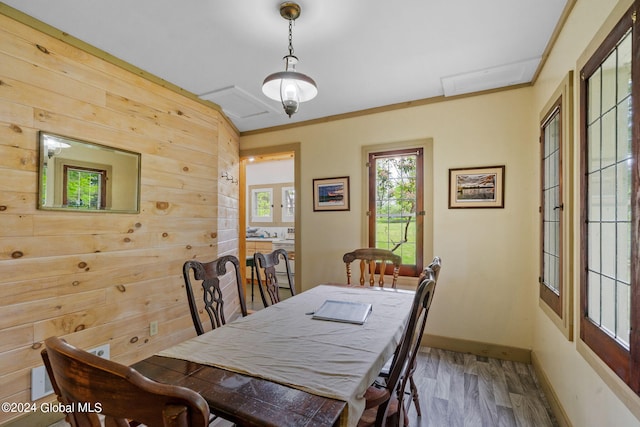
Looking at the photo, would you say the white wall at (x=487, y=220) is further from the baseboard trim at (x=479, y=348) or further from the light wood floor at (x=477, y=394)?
the light wood floor at (x=477, y=394)

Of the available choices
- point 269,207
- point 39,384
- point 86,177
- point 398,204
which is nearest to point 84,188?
point 86,177

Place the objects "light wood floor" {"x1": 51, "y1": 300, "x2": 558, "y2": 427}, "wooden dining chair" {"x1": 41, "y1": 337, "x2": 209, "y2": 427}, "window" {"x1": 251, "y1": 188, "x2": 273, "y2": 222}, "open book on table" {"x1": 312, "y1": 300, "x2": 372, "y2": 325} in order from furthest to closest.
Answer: "window" {"x1": 251, "y1": 188, "x2": 273, "y2": 222} → "light wood floor" {"x1": 51, "y1": 300, "x2": 558, "y2": 427} → "open book on table" {"x1": 312, "y1": 300, "x2": 372, "y2": 325} → "wooden dining chair" {"x1": 41, "y1": 337, "x2": 209, "y2": 427}

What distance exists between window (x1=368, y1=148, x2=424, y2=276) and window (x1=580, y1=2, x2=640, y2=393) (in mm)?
1620

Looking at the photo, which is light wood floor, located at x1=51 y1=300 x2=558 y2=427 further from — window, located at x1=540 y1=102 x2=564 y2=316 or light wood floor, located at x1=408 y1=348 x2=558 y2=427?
window, located at x1=540 y1=102 x2=564 y2=316

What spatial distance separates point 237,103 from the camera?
126 inches

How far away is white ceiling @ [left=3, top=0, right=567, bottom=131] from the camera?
70.0 inches

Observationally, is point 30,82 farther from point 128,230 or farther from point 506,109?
point 506,109

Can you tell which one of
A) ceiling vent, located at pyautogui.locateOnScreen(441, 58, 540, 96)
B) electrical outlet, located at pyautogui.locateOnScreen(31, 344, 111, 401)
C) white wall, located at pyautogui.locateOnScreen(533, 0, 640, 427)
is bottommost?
electrical outlet, located at pyautogui.locateOnScreen(31, 344, 111, 401)

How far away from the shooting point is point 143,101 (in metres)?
2.55

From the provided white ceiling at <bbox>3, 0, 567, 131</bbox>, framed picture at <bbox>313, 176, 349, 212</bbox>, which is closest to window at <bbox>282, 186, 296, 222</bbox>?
framed picture at <bbox>313, 176, 349, 212</bbox>

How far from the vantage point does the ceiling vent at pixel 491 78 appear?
2424mm

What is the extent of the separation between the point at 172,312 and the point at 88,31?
225 cm

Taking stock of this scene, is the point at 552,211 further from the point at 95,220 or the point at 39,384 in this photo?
the point at 39,384

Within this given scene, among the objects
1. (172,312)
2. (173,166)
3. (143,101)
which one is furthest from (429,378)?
(143,101)
